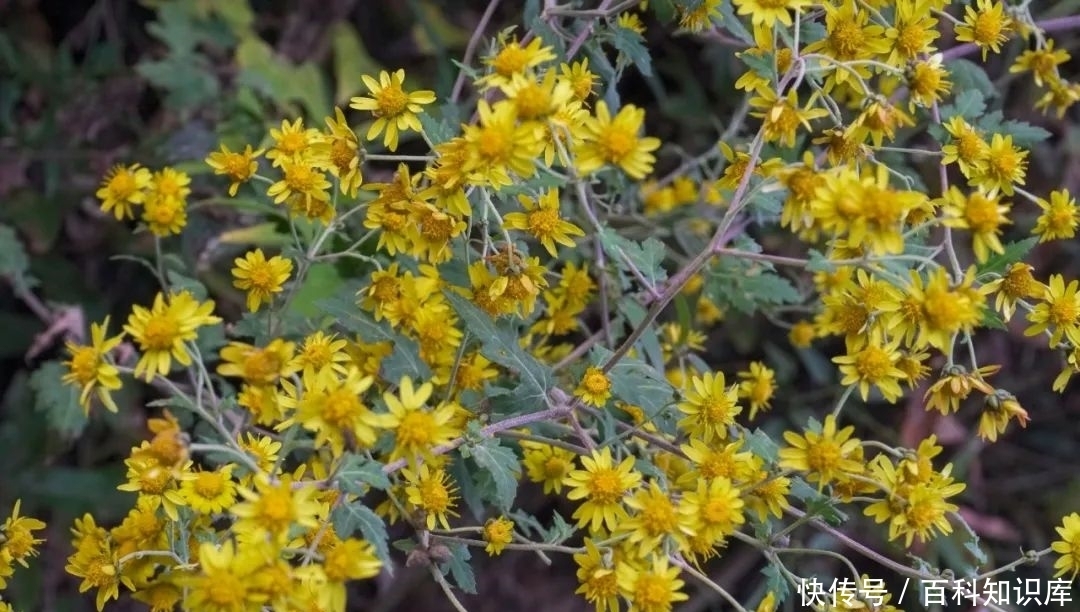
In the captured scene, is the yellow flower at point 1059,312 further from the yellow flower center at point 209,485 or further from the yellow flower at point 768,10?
the yellow flower center at point 209,485

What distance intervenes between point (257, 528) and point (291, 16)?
170 cm

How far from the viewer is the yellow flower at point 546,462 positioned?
4.49 feet

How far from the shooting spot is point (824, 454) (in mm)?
1154

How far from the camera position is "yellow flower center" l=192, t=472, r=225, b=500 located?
1148 mm

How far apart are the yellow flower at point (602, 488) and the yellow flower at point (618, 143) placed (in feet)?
1.09

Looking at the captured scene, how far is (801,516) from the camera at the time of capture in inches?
47.8

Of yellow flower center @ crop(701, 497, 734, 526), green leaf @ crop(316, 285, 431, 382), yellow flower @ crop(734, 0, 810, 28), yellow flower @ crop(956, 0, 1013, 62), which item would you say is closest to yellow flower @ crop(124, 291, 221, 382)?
green leaf @ crop(316, 285, 431, 382)

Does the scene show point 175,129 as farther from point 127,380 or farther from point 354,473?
point 354,473

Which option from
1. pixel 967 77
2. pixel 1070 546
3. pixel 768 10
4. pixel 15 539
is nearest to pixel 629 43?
pixel 768 10

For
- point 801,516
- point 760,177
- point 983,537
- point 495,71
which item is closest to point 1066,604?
point 983,537

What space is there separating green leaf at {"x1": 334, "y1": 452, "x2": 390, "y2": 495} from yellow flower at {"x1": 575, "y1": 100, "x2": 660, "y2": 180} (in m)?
0.38

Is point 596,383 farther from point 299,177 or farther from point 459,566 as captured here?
point 299,177

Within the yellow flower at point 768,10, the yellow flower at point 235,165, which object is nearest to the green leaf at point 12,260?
the yellow flower at point 235,165

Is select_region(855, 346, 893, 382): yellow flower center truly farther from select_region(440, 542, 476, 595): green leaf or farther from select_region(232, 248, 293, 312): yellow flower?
select_region(232, 248, 293, 312): yellow flower
